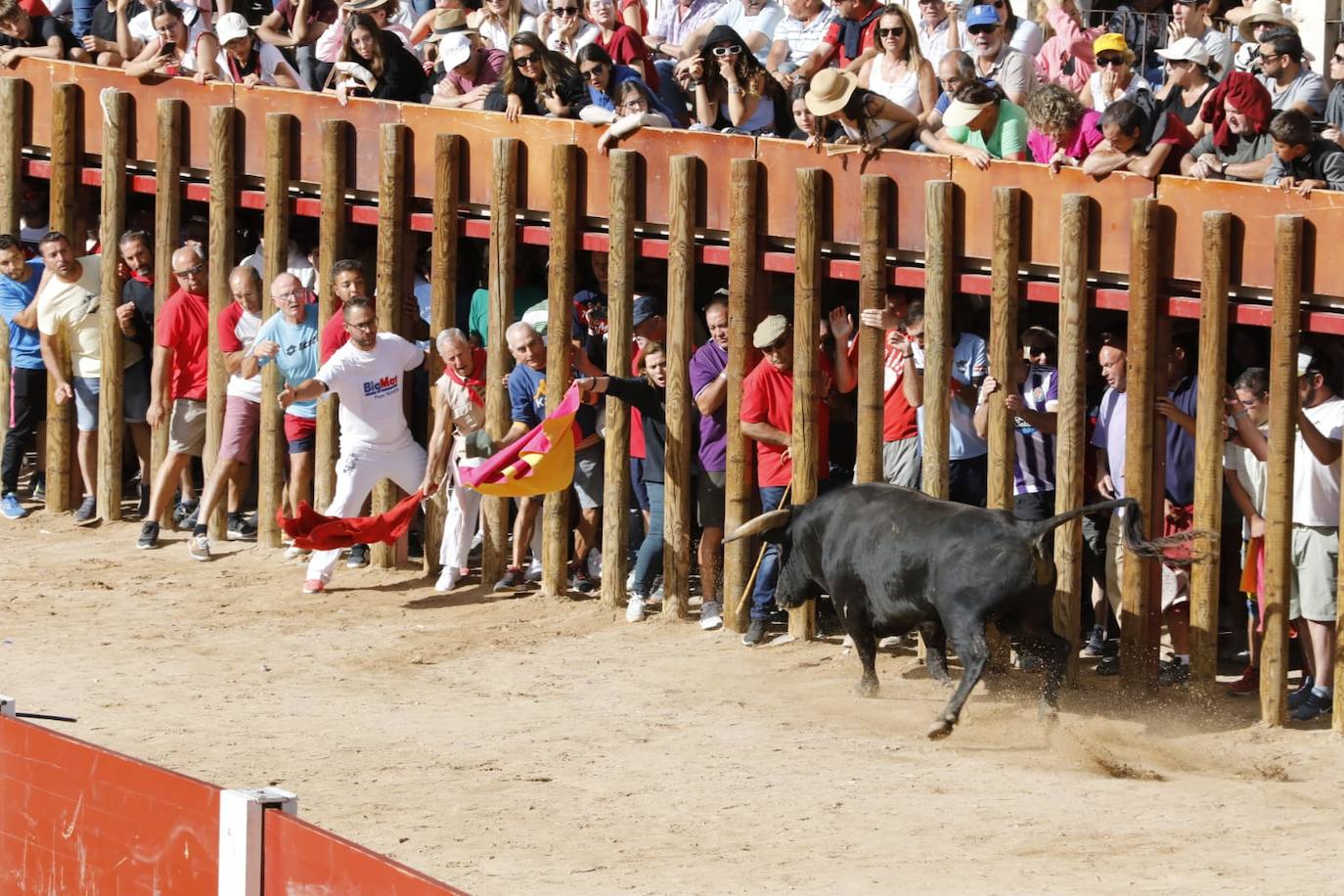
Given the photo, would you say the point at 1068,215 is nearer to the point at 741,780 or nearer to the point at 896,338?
the point at 896,338

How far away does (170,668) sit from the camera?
504 inches

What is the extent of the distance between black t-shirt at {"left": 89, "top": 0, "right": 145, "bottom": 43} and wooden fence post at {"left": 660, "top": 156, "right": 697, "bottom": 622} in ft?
18.4

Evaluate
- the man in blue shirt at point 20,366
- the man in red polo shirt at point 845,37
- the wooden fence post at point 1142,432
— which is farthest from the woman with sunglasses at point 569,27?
the wooden fence post at point 1142,432

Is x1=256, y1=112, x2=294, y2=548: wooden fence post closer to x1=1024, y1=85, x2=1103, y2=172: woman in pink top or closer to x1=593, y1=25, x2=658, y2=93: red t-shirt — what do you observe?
x1=593, y1=25, x2=658, y2=93: red t-shirt

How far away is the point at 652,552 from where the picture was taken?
44.6 ft

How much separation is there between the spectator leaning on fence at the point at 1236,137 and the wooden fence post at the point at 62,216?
7.88m

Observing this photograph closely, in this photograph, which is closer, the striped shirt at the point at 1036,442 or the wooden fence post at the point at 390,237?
the striped shirt at the point at 1036,442

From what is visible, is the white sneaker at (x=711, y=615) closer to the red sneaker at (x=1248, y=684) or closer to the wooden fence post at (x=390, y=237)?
the wooden fence post at (x=390, y=237)

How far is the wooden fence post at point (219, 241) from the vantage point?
1527 cm

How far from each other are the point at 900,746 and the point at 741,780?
94 centimetres

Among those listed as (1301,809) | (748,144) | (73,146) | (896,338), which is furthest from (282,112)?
(1301,809)

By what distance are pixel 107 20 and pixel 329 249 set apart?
3.56 meters

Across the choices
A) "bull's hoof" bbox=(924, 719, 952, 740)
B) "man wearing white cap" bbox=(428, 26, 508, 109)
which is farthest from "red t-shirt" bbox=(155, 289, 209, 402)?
"bull's hoof" bbox=(924, 719, 952, 740)

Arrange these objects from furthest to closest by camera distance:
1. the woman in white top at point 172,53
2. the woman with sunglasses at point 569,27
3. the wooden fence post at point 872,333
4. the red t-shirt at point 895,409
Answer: the woman in white top at point 172,53 < the woman with sunglasses at point 569,27 < the red t-shirt at point 895,409 < the wooden fence post at point 872,333
